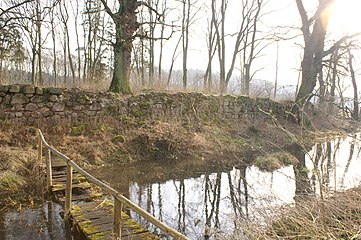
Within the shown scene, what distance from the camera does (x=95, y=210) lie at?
4871 millimetres

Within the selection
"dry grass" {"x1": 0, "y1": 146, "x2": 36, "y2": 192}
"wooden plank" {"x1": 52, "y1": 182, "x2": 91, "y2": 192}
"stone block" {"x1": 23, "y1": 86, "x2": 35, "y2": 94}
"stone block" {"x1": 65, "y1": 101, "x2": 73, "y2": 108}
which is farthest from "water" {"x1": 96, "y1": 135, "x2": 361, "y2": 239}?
"stone block" {"x1": 23, "y1": 86, "x2": 35, "y2": 94}

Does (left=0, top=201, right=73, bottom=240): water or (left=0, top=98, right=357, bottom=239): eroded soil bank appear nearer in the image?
(left=0, top=201, right=73, bottom=240): water

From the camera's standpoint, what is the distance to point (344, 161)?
1010 cm

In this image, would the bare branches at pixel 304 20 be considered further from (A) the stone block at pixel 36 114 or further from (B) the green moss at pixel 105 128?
(A) the stone block at pixel 36 114

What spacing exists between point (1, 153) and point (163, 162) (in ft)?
14.7

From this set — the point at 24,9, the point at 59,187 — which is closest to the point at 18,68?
the point at 24,9

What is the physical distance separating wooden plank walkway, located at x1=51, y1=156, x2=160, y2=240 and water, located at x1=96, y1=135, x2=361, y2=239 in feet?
2.49

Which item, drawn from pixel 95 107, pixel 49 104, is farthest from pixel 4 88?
pixel 95 107

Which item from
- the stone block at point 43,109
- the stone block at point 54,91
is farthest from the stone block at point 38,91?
the stone block at point 43,109

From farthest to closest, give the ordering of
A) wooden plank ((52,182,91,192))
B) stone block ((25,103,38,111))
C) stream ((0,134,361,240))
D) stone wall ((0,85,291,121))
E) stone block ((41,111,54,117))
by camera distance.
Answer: stone block ((41,111,54,117)) → stone block ((25,103,38,111)) → stone wall ((0,85,291,121)) → wooden plank ((52,182,91,192)) → stream ((0,134,361,240))

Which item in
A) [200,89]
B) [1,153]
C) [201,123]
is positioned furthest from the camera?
[200,89]

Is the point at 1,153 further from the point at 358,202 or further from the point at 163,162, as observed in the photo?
the point at 358,202

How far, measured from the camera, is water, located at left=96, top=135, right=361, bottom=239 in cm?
484

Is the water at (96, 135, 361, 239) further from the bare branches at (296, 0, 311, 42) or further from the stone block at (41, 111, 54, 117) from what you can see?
the bare branches at (296, 0, 311, 42)
